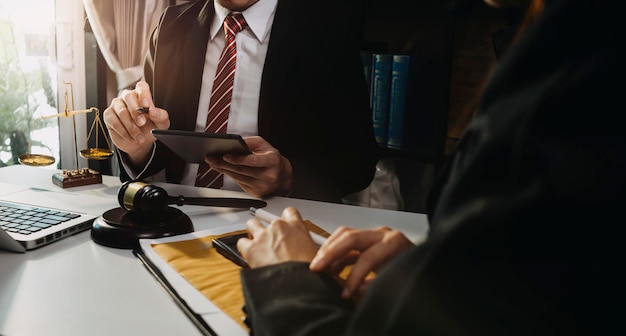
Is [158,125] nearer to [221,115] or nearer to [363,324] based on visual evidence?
[221,115]

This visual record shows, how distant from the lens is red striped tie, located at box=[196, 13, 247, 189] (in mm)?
1573

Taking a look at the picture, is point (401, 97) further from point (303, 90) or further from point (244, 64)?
point (244, 64)

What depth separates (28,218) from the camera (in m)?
0.83

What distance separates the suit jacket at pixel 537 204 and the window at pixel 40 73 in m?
1.87

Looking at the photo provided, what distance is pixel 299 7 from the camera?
5.46 feet

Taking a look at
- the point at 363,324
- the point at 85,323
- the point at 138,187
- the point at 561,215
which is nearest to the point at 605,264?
the point at 561,215

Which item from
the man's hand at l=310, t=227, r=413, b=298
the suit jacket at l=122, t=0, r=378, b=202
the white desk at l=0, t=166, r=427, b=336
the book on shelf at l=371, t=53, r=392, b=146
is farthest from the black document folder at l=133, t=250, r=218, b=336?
the book on shelf at l=371, t=53, r=392, b=146

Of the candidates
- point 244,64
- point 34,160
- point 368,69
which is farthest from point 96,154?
point 368,69

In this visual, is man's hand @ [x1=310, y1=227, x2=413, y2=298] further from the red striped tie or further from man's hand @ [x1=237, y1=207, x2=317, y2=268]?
the red striped tie

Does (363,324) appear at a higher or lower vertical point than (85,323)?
higher

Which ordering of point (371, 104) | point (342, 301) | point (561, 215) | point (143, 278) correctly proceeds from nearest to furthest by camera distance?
point (561, 215), point (342, 301), point (143, 278), point (371, 104)

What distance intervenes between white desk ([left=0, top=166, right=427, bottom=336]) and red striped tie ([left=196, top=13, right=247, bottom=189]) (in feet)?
2.35

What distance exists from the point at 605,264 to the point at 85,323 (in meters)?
0.46

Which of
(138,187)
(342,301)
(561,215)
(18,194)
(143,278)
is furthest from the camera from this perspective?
(18,194)
